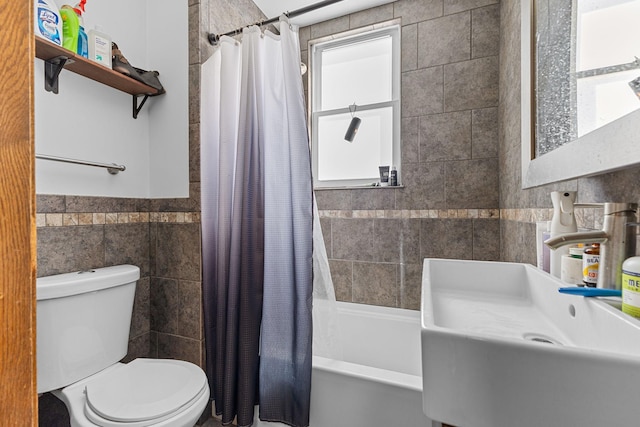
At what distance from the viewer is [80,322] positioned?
4.10 ft

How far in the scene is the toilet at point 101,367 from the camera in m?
1.06

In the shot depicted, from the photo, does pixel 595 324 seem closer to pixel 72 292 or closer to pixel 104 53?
pixel 72 292

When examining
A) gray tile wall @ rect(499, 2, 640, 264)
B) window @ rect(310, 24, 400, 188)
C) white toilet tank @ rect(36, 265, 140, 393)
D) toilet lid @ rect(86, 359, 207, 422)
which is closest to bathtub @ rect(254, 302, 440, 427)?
toilet lid @ rect(86, 359, 207, 422)

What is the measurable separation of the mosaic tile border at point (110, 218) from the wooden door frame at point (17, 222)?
4.05 ft

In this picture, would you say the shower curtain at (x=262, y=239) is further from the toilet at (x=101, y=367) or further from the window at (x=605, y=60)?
the window at (x=605, y=60)

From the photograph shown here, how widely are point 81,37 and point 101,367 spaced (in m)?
1.47

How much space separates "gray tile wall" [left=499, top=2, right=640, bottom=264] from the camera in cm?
76

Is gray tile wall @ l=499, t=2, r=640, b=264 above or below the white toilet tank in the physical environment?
above

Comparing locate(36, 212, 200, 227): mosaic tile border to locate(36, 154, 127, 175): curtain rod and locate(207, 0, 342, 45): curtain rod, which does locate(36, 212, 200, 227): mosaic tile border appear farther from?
locate(207, 0, 342, 45): curtain rod

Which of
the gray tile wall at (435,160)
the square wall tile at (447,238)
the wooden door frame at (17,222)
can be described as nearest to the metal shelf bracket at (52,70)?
the wooden door frame at (17,222)

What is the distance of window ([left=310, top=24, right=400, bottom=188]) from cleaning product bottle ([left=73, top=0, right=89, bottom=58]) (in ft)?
4.50

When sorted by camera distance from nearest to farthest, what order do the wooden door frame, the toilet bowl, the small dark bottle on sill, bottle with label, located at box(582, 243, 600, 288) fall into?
the wooden door frame
bottle with label, located at box(582, 243, 600, 288)
the toilet bowl
the small dark bottle on sill

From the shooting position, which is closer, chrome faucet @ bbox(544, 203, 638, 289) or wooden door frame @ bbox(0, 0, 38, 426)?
wooden door frame @ bbox(0, 0, 38, 426)

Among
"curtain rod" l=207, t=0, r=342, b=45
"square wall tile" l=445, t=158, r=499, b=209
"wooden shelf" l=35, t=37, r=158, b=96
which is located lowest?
"square wall tile" l=445, t=158, r=499, b=209
